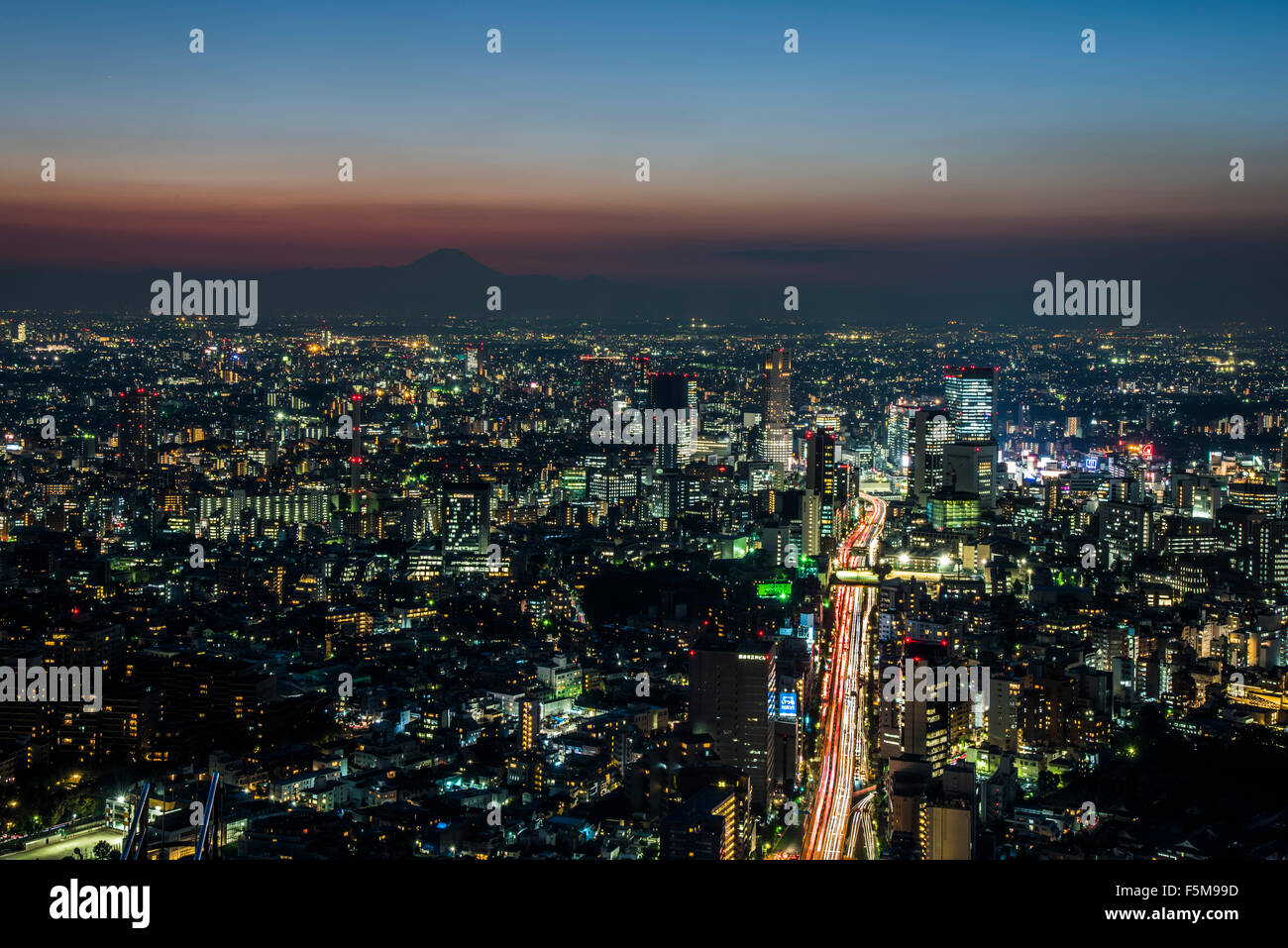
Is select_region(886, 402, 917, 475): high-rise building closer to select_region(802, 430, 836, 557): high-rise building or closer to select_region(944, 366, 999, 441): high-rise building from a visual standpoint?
select_region(944, 366, 999, 441): high-rise building

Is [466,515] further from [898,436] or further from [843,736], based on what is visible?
[898,436]

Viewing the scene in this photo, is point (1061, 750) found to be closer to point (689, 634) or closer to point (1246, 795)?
point (1246, 795)

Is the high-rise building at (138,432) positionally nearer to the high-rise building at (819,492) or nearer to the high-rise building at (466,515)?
the high-rise building at (466,515)

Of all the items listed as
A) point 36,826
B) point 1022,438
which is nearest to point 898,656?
point 36,826

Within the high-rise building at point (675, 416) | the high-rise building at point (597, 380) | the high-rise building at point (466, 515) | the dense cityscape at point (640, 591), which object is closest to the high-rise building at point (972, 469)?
the dense cityscape at point (640, 591)

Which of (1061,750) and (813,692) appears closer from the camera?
(1061,750)
